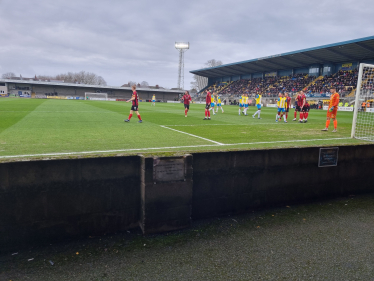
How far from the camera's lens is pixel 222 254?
3555 mm

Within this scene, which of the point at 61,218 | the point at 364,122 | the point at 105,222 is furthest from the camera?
the point at 364,122

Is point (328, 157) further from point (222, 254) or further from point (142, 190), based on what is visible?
point (142, 190)

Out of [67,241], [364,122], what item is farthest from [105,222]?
[364,122]

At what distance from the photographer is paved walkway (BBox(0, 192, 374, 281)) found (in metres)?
3.13

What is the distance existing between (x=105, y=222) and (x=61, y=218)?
62 cm

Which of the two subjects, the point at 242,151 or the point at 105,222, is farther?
the point at 242,151

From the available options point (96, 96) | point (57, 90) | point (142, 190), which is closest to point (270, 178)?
point (142, 190)

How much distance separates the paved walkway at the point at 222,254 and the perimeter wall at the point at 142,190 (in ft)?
0.75

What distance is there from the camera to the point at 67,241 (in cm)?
384

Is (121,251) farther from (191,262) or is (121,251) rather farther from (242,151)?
(242,151)

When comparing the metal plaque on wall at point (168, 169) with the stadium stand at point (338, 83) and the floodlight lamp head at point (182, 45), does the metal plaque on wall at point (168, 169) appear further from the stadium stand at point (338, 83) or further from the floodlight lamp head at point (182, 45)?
the floodlight lamp head at point (182, 45)

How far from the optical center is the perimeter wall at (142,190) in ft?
11.8

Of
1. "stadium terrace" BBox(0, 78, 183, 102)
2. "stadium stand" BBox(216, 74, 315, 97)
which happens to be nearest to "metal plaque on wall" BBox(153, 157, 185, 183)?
"stadium stand" BBox(216, 74, 315, 97)

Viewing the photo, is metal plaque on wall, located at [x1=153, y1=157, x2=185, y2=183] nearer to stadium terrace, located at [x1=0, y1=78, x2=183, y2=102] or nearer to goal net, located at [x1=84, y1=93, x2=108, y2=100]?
goal net, located at [x1=84, y1=93, x2=108, y2=100]
